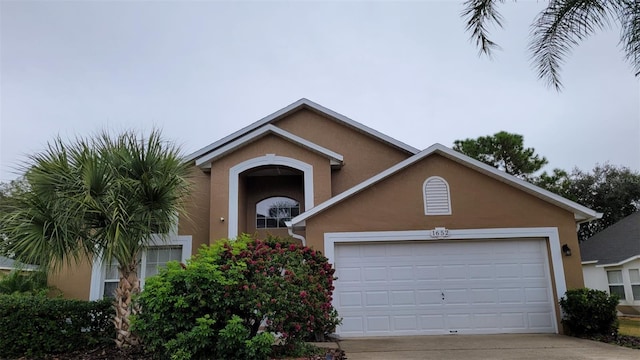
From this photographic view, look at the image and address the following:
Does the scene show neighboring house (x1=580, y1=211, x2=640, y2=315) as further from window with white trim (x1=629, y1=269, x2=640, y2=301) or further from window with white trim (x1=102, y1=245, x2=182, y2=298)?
window with white trim (x1=102, y1=245, x2=182, y2=298)

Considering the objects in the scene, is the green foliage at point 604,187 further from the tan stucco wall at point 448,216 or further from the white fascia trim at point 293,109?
the tan stucco wall at point 448,216

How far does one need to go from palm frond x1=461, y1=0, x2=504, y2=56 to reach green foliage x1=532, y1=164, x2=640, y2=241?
76.9 feet

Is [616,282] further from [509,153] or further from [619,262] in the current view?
[509,153]

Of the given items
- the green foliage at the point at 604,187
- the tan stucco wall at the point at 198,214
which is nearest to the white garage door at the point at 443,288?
the tan stucco wall at the point at 198,214

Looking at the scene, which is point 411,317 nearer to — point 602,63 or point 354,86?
point 602,63

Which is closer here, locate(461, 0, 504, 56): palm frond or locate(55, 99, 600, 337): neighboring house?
locate(461, 0, 504, 56): palm frond

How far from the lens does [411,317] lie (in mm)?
11172

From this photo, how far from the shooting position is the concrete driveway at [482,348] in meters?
8.19

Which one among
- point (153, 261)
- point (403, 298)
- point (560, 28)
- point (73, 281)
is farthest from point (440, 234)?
point (73, 281)

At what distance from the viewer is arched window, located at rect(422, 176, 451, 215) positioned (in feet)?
37.9

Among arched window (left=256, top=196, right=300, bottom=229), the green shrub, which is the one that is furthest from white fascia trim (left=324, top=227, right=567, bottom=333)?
arched window (left=256, top=196, right=300, bottom=229)

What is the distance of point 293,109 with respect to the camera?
50.9 ft

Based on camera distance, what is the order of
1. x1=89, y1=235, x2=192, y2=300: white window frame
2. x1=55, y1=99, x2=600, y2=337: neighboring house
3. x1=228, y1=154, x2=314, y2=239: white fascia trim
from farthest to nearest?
1. x1=89, y1=235, x2=192, y2=300: white window frame
2. x1=228, y1=154, x2=314, y2=239: white fascia trim
3. x1=55, y1=99, x2=600, y2=337: neighboring house

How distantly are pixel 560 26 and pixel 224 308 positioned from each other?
809 centimetres
